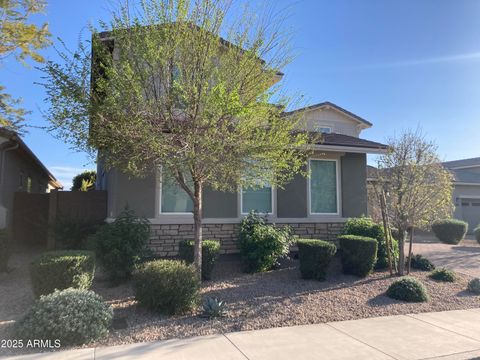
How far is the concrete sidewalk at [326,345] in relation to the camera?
4.57m

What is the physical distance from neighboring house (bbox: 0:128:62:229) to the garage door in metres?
25.1

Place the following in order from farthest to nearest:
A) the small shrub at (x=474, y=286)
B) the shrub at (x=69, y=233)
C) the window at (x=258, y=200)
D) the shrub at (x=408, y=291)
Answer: the window at (x=258, y=200) < the shrub at (x=69, y=233) < the small shrub at (x=474, y=286) < the shrub at (x=408, y=291)

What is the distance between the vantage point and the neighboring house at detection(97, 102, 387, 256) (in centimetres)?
967

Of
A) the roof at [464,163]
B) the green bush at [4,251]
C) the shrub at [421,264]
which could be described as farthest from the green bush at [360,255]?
the roof at [464,163]

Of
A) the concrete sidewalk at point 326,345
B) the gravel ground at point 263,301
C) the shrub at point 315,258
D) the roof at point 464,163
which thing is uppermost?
the roof at point 464,163

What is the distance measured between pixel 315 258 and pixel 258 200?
291 centimetres

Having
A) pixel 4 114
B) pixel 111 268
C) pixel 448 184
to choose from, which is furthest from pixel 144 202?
pixel 448 184

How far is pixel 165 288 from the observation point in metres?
5.96

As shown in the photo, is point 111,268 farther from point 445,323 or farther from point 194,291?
point 445,323

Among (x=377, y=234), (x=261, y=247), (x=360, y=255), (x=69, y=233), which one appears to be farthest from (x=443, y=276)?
(x=69, y=233)

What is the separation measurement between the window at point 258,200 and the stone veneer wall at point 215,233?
735 mm

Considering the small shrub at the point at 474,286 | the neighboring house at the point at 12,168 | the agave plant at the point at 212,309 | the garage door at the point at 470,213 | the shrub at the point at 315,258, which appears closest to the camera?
the agave plant at the point at 212,309

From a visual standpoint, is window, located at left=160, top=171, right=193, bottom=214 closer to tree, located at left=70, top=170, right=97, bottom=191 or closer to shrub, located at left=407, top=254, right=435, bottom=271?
shrub, located at left=407, top=254, right=435, bottom=271

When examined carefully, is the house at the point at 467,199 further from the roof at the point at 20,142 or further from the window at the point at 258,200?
the roof at the point at 20,142
